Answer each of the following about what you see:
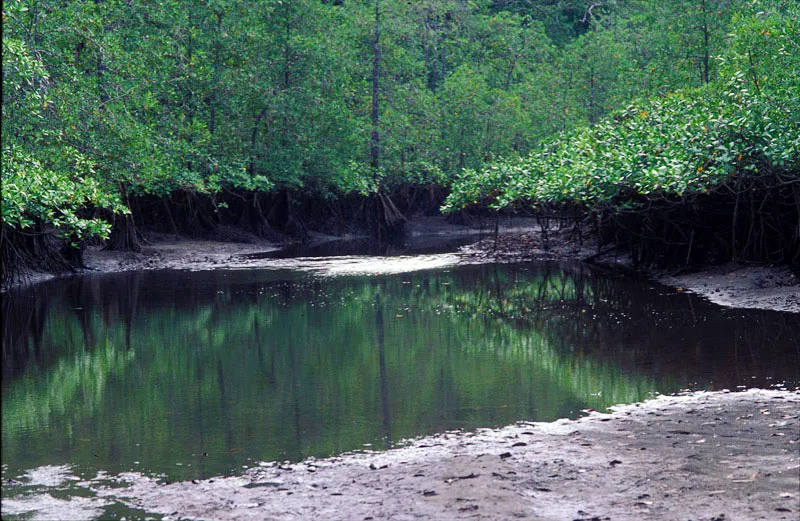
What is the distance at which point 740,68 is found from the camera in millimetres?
15570

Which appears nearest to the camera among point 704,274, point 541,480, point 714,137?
point 541,480

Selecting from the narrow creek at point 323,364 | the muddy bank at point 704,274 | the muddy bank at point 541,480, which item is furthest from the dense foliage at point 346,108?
the muddy bank at point 541,480

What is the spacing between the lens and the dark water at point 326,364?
24.4 ft

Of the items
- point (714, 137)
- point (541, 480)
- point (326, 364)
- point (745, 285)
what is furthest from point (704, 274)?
point (541, 480)

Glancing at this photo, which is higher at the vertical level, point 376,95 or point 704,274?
point 376,95

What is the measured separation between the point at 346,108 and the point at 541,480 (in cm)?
2809

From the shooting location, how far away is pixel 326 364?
10.6 meters

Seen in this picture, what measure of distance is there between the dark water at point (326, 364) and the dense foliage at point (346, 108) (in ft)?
7.47

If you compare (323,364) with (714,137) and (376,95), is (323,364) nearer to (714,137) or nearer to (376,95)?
(714,137)

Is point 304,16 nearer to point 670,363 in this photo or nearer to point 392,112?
point 392,112

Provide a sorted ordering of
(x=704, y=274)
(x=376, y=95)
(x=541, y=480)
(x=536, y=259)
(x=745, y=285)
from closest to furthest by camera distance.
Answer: (x=541, y=480)
(x=745, y=285)
(x=704, y=274)
(x=536, y=259)
(x=376, y=95)

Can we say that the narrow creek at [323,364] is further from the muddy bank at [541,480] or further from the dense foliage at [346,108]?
the dense foliage at [346,108]

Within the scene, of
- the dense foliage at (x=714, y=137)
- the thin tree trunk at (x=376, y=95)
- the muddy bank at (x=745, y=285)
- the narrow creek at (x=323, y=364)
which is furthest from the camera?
the thin tree trunk at (x=376, y=95)

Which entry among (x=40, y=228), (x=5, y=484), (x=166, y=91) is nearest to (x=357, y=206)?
(x=166, y=91)
